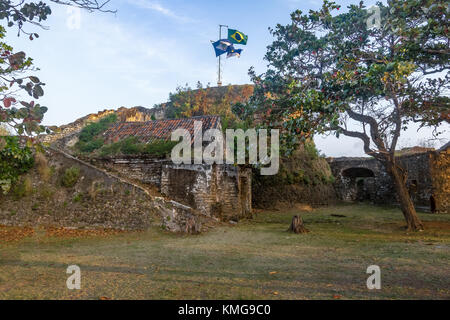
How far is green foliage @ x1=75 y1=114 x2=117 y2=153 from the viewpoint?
1723 centimetres

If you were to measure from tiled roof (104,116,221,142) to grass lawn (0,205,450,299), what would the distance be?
6516 millimetres

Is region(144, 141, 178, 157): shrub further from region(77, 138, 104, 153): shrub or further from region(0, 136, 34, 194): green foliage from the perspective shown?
A: region(0, 136, 34, 194): green foliage

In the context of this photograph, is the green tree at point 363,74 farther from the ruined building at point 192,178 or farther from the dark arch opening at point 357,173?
the dark arch opening at point 357,173

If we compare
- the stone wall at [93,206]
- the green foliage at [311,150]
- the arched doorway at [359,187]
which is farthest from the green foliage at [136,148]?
the arched doorway at [359,187]

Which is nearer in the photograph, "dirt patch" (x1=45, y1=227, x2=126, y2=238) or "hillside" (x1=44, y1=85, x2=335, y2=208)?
"dirt patch" (x1=45, y1=227, x2=126, y2=238)

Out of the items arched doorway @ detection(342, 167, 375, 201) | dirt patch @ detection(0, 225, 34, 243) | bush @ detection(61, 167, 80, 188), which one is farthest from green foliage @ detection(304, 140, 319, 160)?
dirt patch @ detection(0, 225, 34, 243)

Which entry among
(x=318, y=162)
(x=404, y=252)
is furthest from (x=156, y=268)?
(x=318, y=162)

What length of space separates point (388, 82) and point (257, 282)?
7203 mm

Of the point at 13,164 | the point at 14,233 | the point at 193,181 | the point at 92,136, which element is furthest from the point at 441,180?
the point at 13,164

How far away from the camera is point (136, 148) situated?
14875 millimetres

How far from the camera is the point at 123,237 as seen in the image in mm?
10203

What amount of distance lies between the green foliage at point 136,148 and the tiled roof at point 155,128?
2.10 ft

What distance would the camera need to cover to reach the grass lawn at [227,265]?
4.50 meters
